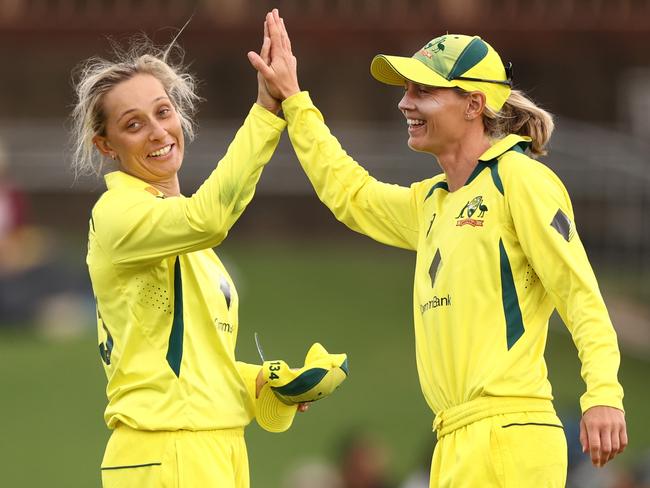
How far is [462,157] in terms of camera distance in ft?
17.4

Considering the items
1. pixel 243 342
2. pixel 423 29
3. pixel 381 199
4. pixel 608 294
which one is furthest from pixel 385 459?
pixel 381 199

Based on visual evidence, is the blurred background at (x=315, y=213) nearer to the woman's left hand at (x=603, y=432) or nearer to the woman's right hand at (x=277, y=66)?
the woman's right hand at (x=277, y=66)

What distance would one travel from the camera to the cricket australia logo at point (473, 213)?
5090mm

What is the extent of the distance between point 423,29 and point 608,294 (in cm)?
291

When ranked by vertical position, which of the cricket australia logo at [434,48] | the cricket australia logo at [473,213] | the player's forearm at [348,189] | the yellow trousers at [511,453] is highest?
the cricket australia logo at [434,48]

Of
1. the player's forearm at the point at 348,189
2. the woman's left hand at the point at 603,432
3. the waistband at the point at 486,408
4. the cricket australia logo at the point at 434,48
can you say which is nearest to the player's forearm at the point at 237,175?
the player's forearm at the point at 348,189

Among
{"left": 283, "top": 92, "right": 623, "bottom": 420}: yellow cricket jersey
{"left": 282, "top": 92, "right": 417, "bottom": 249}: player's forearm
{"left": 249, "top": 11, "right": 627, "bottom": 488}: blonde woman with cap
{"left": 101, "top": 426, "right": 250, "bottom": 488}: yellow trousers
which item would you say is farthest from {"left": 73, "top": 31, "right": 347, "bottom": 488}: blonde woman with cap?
{"left": 283, "top": 92, "right": 623, "bottom": 420}: yellow cricket jersey

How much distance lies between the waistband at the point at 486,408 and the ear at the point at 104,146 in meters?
1.43

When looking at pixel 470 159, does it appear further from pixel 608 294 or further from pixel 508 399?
pixel 608 294

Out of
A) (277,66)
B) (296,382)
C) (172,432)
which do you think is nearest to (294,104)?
(277,66)

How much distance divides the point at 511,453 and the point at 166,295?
47.9 inches

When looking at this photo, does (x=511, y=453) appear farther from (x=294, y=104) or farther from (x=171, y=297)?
(x=294, y=104)

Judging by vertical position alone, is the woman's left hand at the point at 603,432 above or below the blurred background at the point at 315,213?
below

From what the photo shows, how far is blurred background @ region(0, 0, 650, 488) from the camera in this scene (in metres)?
12.1
